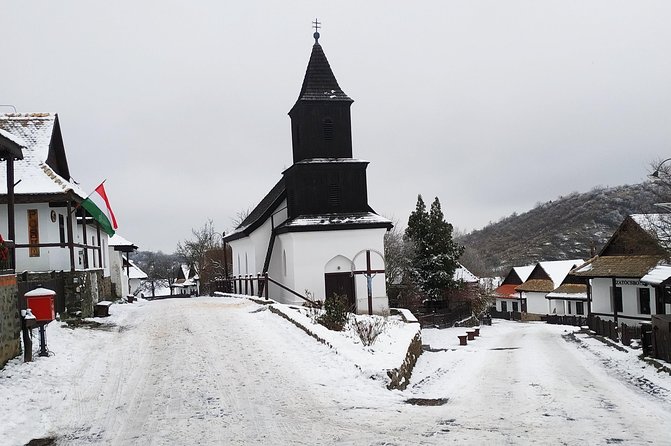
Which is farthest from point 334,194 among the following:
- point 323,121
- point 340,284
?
point 340,284

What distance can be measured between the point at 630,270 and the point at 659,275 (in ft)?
20.1

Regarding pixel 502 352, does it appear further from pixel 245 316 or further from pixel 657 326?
pixel 245 316

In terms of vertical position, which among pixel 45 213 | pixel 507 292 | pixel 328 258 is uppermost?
pixel 45 213

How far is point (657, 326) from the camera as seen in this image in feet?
56.3

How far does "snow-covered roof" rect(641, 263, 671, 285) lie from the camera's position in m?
24.7

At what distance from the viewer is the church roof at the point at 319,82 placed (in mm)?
32750

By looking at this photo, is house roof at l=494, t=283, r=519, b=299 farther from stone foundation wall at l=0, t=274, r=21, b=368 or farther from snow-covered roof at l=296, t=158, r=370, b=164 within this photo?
stone foundation wall at l=0, t=274, r=21, b=368

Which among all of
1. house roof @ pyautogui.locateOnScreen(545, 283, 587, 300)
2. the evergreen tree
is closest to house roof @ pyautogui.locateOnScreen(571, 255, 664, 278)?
the evergreen tree

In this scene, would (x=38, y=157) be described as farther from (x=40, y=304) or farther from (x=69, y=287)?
(x=40, y=304)

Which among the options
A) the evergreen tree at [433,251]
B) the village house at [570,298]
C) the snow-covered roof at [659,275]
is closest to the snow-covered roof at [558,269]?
the village house at [570,298]

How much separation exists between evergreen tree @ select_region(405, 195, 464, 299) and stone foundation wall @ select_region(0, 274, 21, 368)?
111ft

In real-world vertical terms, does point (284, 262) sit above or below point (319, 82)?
below

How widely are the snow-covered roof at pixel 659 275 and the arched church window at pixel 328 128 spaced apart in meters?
16.7

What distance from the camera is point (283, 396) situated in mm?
9859
